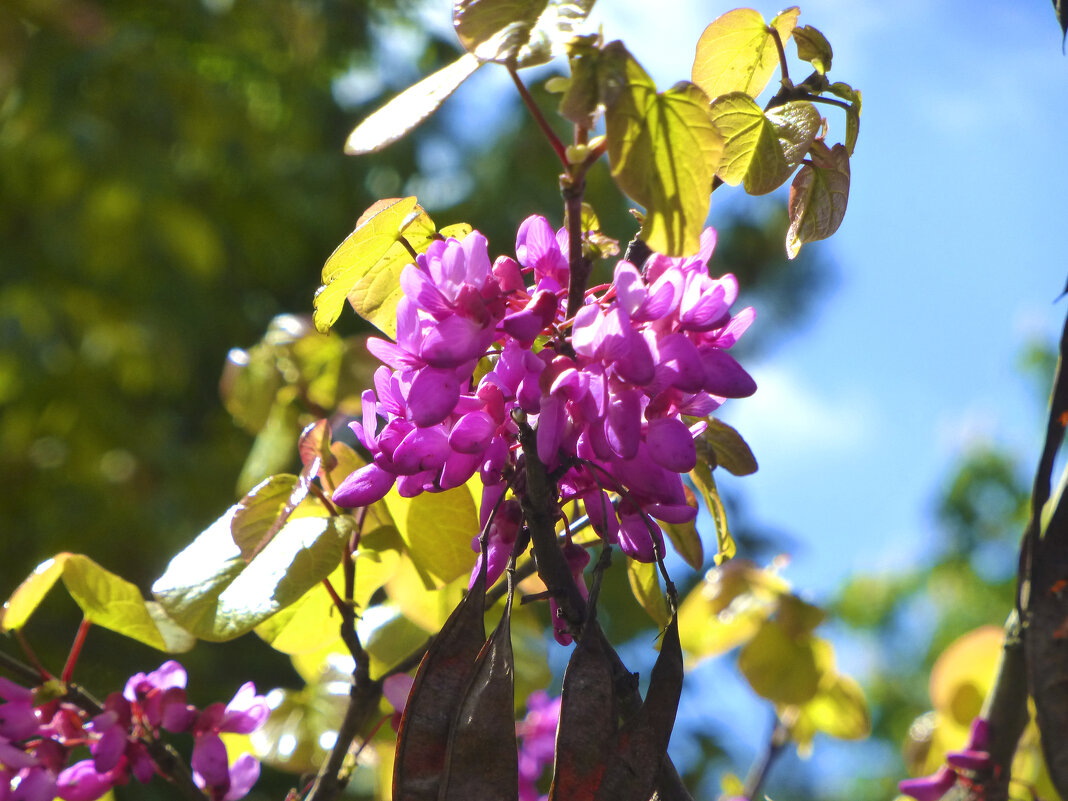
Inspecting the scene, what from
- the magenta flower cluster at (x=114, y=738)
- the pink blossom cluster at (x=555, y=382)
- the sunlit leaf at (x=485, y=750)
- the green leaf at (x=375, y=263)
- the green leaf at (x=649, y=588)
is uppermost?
the green leaf at (x=375, y=263)

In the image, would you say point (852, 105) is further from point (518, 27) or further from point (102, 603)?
point (102, 603)

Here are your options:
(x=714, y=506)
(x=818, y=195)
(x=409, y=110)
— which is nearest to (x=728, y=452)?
(x=714, y=506)

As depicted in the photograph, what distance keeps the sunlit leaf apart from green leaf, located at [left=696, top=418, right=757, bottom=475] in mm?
201

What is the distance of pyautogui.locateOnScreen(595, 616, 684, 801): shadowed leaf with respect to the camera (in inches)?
16.4

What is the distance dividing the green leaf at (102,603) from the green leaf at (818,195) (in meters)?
0.49

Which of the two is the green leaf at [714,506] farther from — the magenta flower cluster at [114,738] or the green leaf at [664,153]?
the magenta flower cluster at [114,738]

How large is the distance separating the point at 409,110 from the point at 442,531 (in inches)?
10.3

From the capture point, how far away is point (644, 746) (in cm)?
42

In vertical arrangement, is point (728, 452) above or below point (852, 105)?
below

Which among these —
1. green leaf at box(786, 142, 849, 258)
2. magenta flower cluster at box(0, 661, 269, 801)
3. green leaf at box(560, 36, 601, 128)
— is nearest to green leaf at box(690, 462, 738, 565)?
green leaf at box(786, 142, 849, 258)

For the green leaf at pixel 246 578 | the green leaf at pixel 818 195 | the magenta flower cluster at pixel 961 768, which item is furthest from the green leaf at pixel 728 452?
the magenta flower cluster at pixel 961 768

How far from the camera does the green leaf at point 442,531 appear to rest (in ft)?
1.95

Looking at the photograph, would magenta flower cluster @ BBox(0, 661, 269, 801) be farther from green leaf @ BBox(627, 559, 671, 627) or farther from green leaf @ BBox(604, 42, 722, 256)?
green leaf @ BBox(604, 42, 722, 256)

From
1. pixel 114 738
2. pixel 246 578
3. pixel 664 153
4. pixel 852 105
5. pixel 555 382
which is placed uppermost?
pixel 852 105
